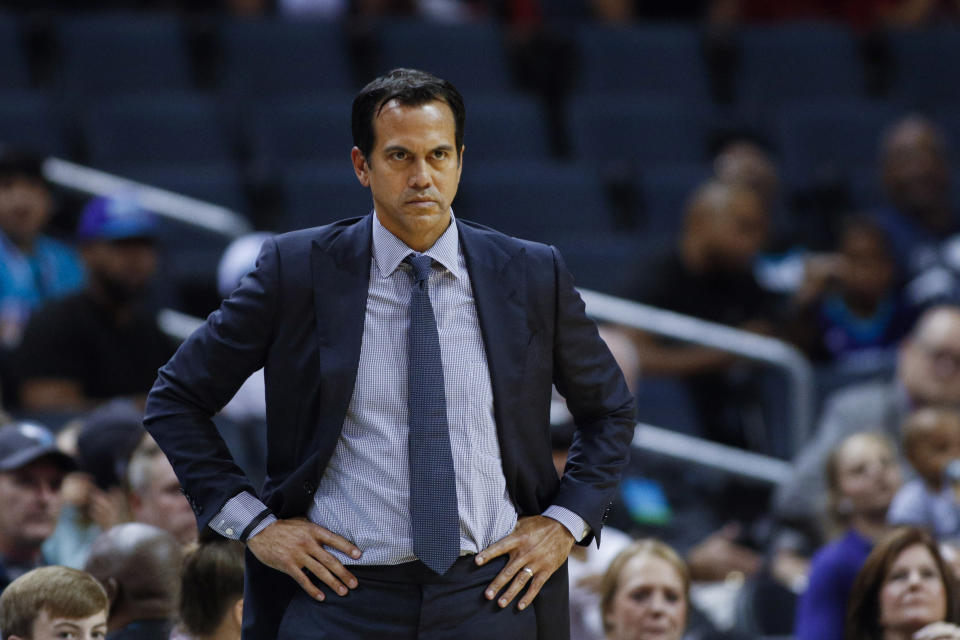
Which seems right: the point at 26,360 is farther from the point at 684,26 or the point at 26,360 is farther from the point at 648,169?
the point at 684,26

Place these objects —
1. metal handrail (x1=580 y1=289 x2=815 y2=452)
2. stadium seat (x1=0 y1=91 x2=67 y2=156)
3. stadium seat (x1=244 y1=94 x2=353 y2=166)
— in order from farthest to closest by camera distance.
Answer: stadium seat (x1=244 y1=94 x2=353 y2=166), stadium seat (x1=0 y1=91 x2=67 y2=156), metal handrail (x1=580 y1=289 x2=815 y2=452)

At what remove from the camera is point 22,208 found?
6.17 meters

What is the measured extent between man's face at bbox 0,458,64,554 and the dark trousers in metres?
1.56

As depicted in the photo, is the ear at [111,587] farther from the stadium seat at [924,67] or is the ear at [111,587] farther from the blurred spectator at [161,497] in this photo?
the stadium seat at [924,67]

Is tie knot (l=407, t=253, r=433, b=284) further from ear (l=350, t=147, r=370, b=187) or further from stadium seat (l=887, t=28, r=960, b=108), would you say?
stadium seat (l=887, t=28, r=960, b=108)

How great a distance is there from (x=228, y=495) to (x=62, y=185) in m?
4.28

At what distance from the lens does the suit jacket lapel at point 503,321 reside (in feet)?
8.96

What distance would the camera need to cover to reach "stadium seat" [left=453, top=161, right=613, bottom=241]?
24.0 ft

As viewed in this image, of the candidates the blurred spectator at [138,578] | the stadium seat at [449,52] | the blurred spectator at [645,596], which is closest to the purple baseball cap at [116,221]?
the stadium seat at [449,52]

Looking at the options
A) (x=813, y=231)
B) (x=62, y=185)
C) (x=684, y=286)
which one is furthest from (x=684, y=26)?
(x=62, y=185)

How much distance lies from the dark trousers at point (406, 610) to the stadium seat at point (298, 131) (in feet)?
16.0

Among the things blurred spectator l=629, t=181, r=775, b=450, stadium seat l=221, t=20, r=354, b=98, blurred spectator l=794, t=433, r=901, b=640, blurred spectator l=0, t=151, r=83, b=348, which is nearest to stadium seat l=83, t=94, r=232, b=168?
stadium seat l=221, t=20, r=354, b=98

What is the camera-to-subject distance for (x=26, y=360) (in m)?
5.65

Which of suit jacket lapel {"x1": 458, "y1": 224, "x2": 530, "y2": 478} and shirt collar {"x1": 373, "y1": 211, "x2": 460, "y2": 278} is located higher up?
shirt collar {"x1": 373, "y1": 211, "x2": 460, "y2": 278}
